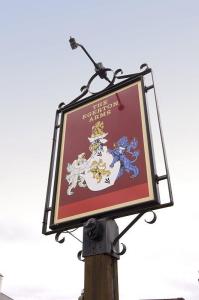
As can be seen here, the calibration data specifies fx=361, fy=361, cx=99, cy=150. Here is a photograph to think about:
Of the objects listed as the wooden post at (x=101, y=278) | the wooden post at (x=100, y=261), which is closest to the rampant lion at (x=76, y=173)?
the wooden post at (x=100, y=261)

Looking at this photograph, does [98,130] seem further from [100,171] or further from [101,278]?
[101,278]

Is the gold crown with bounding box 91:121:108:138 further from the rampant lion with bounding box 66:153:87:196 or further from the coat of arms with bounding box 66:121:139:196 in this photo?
the rampant lion with bounding box 66:153:87:196

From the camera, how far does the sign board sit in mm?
3967

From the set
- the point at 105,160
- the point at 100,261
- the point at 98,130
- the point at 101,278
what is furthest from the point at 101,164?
the point at 101,278

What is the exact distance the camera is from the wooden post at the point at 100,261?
351 centimetres

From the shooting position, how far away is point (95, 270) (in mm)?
3648

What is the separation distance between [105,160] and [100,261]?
1282 millimetres

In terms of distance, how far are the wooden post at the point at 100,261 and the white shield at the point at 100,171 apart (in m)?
0.49

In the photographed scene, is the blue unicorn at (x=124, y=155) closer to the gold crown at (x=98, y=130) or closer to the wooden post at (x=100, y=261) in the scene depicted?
the gold crown at (x=98, y=130)

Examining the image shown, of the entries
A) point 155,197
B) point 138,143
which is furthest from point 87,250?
point 138,143

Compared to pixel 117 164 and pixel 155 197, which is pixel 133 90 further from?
pixel 155 197

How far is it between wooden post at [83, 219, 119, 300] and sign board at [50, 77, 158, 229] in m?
0.18

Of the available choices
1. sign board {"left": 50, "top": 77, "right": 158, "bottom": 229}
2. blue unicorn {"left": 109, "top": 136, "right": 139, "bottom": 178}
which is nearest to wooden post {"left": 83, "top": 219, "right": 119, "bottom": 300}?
sign board {"left": 50, "top": 77, "right": 158, "bottom": 229}

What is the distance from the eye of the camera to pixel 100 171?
4422mm
